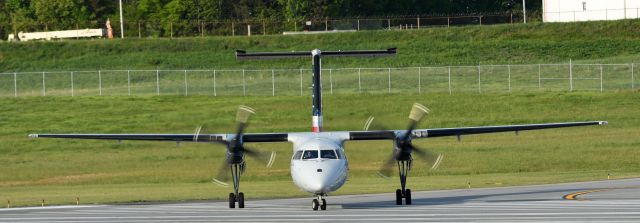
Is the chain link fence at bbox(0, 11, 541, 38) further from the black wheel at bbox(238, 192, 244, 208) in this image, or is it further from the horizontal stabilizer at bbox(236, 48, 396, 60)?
the black wheel at bbox(238, 192, 244, 208)

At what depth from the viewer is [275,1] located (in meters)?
132

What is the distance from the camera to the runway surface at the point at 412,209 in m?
32.2

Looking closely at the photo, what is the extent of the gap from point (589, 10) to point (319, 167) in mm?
Result: 86213

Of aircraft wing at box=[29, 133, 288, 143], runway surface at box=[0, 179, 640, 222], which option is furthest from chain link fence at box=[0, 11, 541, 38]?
aircraft wing at box=[29, 133, 288, 143]

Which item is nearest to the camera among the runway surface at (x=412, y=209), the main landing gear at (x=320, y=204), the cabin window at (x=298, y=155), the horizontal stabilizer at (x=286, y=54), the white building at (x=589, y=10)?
the runway surface at (x=412, y=209)

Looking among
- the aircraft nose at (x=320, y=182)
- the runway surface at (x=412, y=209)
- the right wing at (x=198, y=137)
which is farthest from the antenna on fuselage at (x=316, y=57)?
the aircraft nose at (x=320, y=182)

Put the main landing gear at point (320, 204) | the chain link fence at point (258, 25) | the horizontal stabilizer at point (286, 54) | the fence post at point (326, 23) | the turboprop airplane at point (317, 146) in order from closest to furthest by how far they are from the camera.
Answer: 1. the turboprop airplane at point (317, 146)
2. the main landing gear at point (320, 204)
3. the horizontal stabilizer at point (286, 54)
4. the fence post at point (326, 23)
5. the chain link fence at point (258, 25)

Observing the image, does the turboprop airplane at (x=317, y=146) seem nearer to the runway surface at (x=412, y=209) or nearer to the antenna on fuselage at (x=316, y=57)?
the antenna on fuselage at (x=316, y=57)

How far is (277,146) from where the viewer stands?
66188 millimetres

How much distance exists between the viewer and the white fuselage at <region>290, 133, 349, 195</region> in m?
34.3

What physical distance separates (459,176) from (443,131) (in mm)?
17924

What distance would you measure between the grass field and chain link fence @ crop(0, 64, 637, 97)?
4.07m

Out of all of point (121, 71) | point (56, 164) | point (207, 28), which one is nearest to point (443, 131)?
point (56, 164)

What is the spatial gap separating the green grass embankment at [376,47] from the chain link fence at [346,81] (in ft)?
18.4
